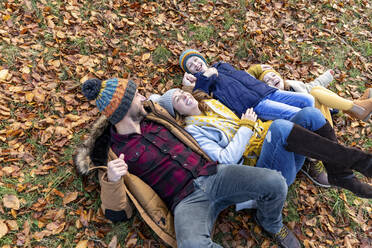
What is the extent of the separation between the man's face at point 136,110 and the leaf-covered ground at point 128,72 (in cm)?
130

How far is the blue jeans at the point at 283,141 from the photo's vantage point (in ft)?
10.8

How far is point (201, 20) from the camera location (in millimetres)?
6480

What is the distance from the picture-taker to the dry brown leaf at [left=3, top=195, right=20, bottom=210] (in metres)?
→ 3.58

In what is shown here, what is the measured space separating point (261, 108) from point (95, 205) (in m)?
3.08

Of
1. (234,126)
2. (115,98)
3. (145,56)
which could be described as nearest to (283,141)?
(234,126)

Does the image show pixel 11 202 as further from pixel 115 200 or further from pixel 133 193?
pixel 133 193

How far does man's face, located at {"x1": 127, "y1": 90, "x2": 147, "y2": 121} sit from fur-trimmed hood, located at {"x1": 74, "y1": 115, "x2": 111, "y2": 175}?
1.61 ft

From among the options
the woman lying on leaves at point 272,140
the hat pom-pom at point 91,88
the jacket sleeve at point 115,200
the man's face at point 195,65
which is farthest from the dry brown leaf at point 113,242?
the man's face at point 195,65

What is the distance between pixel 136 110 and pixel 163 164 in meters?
0.81

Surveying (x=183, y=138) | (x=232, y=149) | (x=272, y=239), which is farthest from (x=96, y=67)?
(x=272, y=239)

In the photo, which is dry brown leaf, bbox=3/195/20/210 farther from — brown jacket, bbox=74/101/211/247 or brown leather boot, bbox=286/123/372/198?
brown leather boot, bbox=286/123/372/198

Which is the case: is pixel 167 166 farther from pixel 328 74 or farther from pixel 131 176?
pixel 328 74

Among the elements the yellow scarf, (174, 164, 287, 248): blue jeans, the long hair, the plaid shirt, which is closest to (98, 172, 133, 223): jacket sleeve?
the plaid shirt

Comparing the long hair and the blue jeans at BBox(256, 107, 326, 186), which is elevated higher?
the blue jeans at BBox(256, 107, 326, 186)
